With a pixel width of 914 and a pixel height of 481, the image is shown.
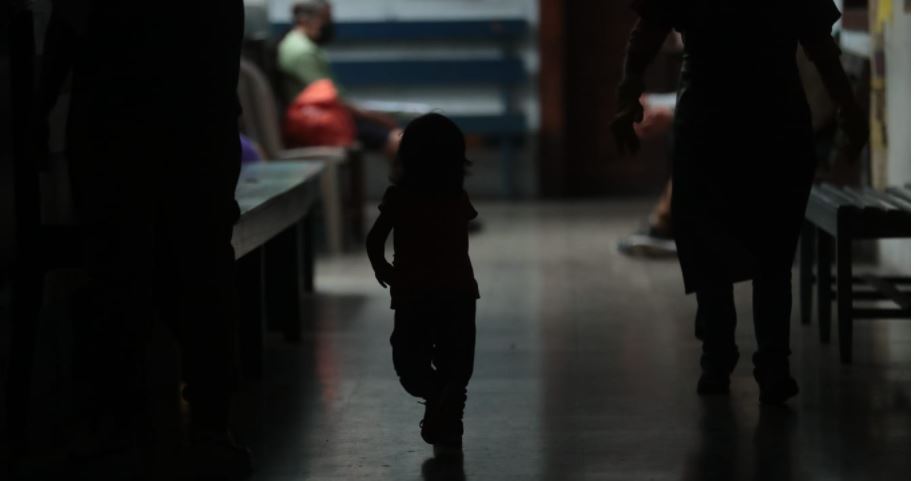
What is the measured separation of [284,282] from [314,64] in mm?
3449

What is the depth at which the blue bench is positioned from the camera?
11328 millimetres

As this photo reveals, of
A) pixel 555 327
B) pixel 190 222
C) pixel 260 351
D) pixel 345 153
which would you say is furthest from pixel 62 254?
pixel 345 153

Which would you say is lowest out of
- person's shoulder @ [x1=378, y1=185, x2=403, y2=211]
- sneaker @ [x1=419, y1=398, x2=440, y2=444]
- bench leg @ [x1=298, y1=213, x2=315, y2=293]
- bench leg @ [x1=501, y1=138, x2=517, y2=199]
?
bench leg @ [x1=501, y1=138, x2=517, y2=199]

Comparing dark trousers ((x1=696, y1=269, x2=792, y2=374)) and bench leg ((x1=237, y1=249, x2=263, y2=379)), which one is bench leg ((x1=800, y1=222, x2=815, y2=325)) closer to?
dark trousers ((x1=696, y1=269, x2=792, y2=374))

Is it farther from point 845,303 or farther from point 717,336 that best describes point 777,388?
point 845,303

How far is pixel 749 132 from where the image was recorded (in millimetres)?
4207

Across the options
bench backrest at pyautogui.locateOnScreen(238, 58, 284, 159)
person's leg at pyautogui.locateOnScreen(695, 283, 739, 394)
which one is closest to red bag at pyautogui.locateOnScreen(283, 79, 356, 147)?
bench backrest at pyautogui.locateOnScreen(238, 58, 284, 159)

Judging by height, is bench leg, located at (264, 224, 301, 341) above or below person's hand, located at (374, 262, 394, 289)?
below

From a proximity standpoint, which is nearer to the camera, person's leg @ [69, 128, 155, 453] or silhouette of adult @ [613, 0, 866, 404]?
person's leg @ [69, 128, 155, 453]

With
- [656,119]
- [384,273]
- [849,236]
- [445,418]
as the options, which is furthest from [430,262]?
[656,119]

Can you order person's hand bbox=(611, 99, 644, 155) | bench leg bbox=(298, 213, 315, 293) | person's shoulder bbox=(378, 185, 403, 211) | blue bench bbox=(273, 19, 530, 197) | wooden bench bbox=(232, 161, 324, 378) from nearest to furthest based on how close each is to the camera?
person's shoulder bbox=(378, 185, 403, 211) < person's hand bbox=(611, 99, 644, 155) < wooden bench bbox=(232, 161, 324, 378) < bench leg bbox=(298, 213, 315, 293) < blue bench bbox=(273, 19, 530, 197)

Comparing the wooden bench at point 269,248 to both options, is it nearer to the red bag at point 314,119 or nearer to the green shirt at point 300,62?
the red bag at point 314,119

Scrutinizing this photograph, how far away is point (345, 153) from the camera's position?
8492mm

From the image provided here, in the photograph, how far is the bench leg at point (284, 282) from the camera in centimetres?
532
